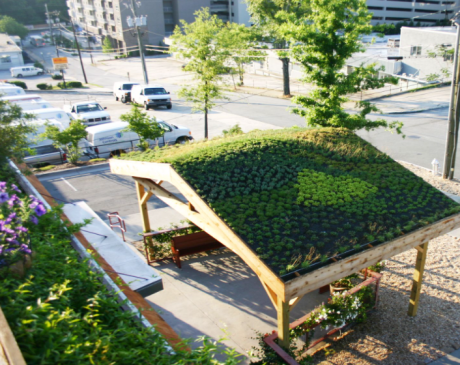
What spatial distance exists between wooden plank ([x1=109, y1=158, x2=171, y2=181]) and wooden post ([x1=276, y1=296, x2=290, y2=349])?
3654 millimetres

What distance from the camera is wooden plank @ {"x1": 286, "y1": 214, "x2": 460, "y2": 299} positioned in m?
6.05

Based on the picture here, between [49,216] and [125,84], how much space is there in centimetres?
2987

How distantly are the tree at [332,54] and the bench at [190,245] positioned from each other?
6.04m

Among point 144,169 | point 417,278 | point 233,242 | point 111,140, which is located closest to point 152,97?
point 111,140

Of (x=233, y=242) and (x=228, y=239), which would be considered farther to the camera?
(x=228, y=239)

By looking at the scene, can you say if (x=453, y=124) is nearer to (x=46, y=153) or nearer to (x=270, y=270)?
(x=270, y=270)

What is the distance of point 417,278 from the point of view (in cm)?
834

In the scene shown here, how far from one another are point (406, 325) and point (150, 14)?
214ft

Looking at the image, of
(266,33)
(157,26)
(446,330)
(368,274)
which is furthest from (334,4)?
(157,26)

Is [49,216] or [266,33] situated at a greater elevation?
[266,33]

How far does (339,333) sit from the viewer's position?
8164 mm

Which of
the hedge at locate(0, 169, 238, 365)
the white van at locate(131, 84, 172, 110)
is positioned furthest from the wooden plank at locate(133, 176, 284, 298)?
the white van at locate(131, 84, 172, 110)

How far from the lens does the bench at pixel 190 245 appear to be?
10812 mm

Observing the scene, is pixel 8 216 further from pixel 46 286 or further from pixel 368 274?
pixel 368 274
